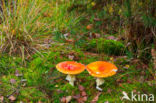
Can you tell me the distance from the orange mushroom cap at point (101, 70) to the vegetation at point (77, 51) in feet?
1.21

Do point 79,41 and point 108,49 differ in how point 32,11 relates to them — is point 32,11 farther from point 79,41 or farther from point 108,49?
point 108,49

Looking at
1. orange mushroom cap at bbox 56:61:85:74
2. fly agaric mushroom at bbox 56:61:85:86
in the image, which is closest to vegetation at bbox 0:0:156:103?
fly agaric mushroom at bbox 56:61:85:86

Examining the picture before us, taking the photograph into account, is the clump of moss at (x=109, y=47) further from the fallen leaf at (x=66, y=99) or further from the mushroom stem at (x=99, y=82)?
the fallen leaf at (x=66, y=99)

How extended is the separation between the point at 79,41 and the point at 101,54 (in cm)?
60

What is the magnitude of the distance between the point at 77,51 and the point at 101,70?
1213 millimetres

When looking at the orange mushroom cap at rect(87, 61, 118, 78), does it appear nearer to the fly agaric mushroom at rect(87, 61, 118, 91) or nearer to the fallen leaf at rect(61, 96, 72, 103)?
the fly agaric mushroom at rect(87, 61, 118, 91)

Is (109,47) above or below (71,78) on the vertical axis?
above

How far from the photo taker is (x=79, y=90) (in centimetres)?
322

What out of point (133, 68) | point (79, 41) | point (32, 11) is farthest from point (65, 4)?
point (133, 68)

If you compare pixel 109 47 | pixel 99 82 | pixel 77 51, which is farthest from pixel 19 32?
pixel 99 82

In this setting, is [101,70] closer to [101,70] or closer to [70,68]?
[101,70]

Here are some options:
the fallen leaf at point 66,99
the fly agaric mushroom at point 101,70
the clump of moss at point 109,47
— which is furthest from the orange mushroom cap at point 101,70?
the clump of moss at point 109,47

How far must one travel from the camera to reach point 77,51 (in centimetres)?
416

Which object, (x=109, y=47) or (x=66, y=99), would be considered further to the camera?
(x=109, y=47)
